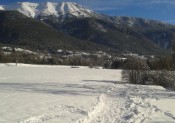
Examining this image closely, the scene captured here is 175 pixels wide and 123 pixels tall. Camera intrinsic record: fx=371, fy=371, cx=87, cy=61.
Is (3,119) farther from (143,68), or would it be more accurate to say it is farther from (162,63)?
(162,63)

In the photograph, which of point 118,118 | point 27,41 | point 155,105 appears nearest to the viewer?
point 118,118

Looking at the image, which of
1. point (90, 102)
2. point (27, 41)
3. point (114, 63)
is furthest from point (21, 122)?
point (27, 41)

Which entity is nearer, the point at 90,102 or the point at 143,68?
the point at 90,102

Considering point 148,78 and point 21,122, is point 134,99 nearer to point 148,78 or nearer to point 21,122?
point 21,122

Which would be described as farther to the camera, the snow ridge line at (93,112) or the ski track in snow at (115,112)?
the ski track in snow at (115,112)

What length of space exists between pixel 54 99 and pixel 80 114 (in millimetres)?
3592

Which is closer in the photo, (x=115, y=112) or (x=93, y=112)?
(x=93, y=112)

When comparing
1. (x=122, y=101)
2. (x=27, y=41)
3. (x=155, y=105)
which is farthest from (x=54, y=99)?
(x=27, y=41)

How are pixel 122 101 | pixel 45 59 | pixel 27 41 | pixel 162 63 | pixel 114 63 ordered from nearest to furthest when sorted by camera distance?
1. pixel 122 101
2. pixel 162 63
3. pixel 114 63
4. pixel 45 59
5. pixel 27 41

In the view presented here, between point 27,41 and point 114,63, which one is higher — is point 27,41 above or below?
above

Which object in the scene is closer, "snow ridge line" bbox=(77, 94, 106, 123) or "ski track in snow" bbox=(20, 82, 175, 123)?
"snow ridge line" bbox=(77, 94, 106, 123)

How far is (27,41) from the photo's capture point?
197m

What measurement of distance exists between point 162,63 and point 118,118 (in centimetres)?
4371

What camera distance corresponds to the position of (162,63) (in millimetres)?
53594
